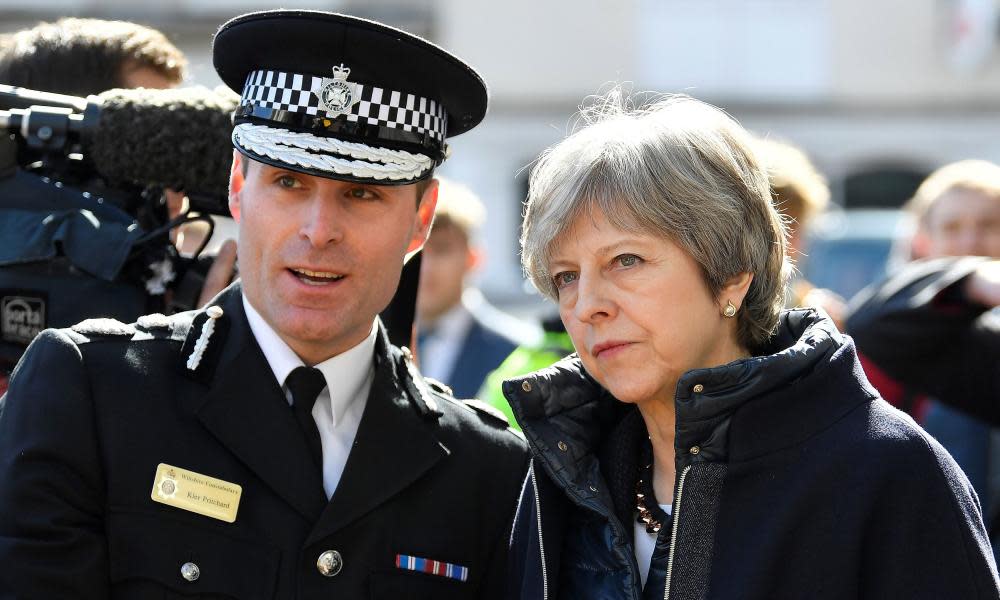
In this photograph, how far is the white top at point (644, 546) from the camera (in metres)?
2.57

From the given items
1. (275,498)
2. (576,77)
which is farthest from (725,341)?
(576,77)

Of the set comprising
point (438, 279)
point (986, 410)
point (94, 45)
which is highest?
point (94, 45)

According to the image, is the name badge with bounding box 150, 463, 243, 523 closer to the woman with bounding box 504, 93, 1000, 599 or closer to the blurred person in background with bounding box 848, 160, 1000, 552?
the woman with bounding box 504, 93, 1000, 599

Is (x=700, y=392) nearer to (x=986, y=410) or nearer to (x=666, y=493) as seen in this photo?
(x=666, y=493)

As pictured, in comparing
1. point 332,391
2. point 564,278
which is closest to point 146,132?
point 332,391

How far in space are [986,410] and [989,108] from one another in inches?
706

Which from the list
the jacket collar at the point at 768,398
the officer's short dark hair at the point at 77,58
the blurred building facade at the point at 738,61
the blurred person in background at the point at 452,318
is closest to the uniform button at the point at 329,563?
the jacket collar at the point at 768,398

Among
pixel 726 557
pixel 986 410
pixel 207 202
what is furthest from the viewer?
pixel 986 410

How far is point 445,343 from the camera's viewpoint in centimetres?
577

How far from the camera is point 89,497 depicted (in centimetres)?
242

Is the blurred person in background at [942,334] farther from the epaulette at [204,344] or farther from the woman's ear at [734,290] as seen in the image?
the epaulette at [204,344]

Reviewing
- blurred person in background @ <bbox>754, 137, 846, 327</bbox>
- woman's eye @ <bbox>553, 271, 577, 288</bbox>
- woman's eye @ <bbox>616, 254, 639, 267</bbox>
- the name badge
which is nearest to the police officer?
the name badge

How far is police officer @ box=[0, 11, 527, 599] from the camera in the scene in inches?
95.7

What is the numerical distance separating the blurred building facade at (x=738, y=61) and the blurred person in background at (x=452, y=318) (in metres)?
14.1
